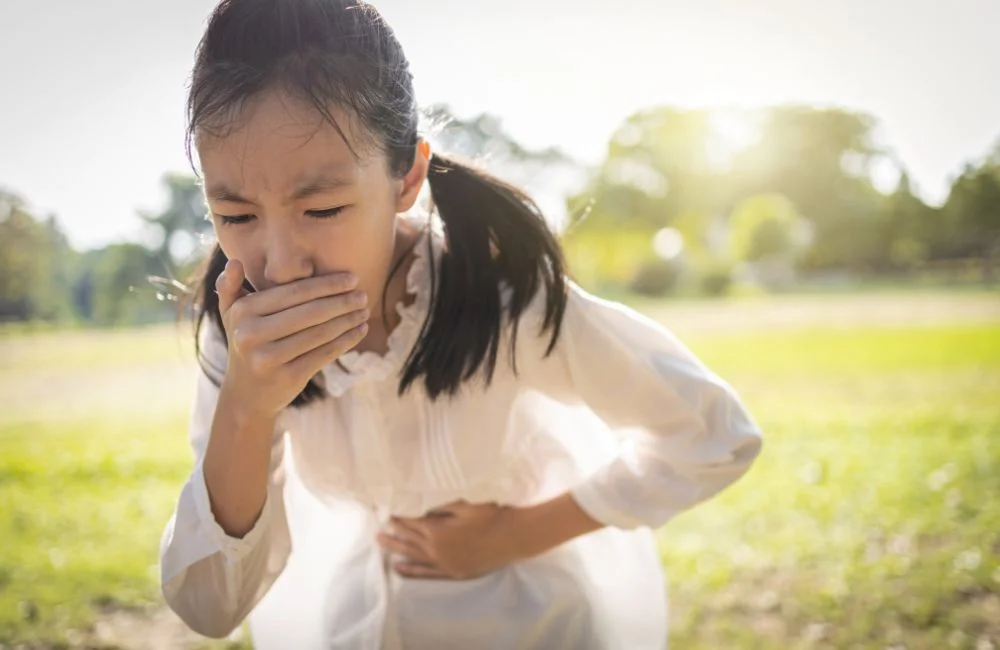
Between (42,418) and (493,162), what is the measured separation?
511 cm

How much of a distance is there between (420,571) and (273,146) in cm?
84

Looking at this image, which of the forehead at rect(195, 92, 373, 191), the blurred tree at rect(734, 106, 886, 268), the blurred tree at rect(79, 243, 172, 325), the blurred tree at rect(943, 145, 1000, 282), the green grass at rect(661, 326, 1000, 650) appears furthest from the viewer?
the blurred tree at rect(734, 106, 886, 268)

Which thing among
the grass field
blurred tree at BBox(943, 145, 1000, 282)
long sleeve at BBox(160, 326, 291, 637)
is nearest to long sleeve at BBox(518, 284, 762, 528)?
long sleeve at BBox(160, 326, 291, 637)

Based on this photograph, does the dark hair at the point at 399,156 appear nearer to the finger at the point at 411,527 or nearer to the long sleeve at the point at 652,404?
the long sleeve at the point at 652,404

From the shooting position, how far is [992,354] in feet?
22.6

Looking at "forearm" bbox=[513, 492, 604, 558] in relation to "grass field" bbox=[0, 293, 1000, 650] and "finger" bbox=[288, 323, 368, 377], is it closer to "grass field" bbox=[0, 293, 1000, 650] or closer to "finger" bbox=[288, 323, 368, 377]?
"finger" bbox=[288, 323, 368, 377]

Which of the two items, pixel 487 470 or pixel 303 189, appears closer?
pixel 303 189

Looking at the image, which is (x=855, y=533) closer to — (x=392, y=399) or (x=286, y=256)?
(x=392, y=399)

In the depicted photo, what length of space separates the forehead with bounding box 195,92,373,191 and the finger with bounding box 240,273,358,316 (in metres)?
0.13

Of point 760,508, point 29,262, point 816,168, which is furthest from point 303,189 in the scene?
point 816,168

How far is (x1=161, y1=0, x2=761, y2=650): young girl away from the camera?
Answer: 964 millimetres

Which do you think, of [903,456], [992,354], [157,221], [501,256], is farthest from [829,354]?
[501,256]

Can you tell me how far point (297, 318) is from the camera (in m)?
0.95

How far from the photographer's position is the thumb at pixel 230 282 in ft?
3.23
